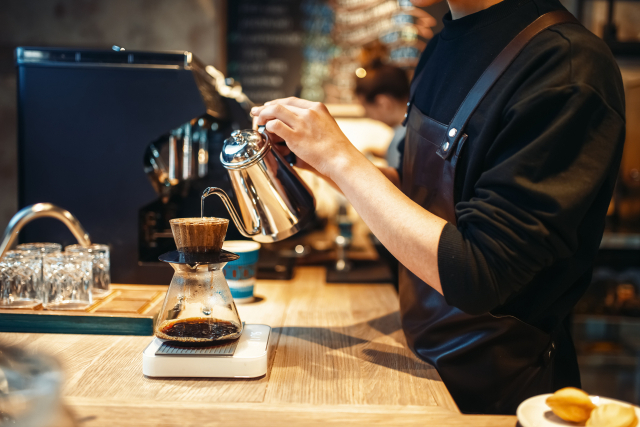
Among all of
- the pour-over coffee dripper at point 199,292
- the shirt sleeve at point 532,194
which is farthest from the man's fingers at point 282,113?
the shirt sleeve at point 532,194

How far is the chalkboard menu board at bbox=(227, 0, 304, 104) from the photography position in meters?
3.18

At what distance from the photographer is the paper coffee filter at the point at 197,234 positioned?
860 millimetres

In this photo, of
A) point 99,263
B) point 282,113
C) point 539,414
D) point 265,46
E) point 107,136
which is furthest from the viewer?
point 265,46

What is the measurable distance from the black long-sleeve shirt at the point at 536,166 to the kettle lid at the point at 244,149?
15.2 inches

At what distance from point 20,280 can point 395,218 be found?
34.1 inches

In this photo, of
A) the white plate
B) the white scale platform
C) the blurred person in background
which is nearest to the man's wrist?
the white scale platform

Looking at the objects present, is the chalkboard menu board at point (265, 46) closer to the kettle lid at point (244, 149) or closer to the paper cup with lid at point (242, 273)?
the paper cup with lid at point (242, 273)

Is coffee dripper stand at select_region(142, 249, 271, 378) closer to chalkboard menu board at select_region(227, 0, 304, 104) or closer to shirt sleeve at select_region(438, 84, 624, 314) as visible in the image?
shirt sleeve at select_region(438, 84, 624, 314)

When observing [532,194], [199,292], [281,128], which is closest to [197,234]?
[199,292]

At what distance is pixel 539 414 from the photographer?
68 centimetres

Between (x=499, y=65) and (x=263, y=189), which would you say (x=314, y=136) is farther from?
(x=499, y=65)

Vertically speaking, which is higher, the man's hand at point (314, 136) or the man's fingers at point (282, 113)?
the man's fingers at point (282, 113)

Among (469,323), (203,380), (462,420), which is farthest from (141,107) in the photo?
(462,420)

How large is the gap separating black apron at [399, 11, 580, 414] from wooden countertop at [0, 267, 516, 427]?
56 millimetres
